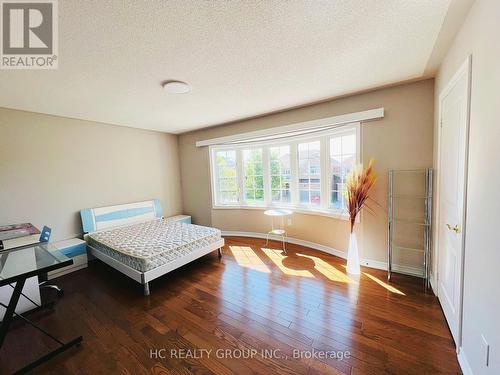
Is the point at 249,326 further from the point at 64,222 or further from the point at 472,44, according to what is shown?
the point at 64,222

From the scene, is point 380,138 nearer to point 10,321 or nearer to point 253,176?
point 253,176

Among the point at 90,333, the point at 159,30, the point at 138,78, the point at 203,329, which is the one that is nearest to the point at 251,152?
the point at 138,78

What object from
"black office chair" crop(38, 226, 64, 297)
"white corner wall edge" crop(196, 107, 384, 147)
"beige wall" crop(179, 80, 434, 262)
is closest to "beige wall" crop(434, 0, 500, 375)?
"beige wall" crop(179, 80, 434, 262)

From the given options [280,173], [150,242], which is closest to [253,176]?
[280,173]

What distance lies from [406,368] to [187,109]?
12.2 ft

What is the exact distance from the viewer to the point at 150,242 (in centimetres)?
289

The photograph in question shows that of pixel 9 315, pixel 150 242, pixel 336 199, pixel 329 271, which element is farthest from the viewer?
pixel 336 199

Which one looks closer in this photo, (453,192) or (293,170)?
(453,192)

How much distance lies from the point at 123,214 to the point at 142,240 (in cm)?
133

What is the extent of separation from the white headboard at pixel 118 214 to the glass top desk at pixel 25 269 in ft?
5.10

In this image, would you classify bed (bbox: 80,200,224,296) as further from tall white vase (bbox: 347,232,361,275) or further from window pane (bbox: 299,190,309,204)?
tall white vase (bbox: 347,232,361,275)

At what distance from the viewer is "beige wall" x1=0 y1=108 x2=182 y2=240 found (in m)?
2.85

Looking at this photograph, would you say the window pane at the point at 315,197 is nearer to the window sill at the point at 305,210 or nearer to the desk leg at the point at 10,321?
the window sill at the point at 305,210

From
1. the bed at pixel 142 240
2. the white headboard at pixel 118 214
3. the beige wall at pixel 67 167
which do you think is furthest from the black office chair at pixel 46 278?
the white headboard at pixel 118 214
